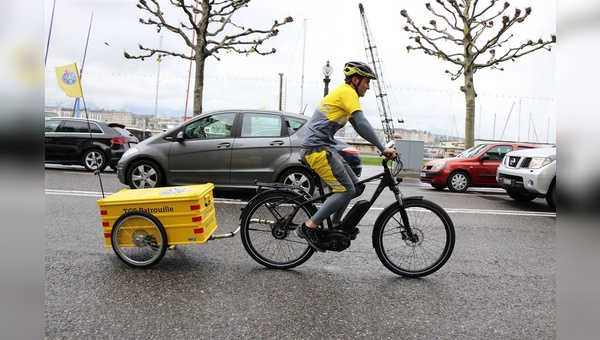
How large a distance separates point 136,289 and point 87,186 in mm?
6549

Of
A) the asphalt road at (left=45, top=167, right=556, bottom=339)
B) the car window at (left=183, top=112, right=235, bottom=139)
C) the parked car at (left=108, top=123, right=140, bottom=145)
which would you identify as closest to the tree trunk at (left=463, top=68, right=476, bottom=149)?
the parked car at (left=108, top=123, right=140, bottom=145)

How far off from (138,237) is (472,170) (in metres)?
10.3

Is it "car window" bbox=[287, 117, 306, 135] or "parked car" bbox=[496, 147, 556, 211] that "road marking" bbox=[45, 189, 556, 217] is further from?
"car window" bbox=[287, 117, 306, 135]

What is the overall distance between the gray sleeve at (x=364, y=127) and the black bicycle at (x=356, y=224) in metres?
0.22

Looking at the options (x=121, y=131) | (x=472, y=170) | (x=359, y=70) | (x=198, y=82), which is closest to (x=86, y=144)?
(x=121, y=131)

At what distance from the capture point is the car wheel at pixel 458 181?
12.3 m

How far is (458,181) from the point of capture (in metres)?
12.3

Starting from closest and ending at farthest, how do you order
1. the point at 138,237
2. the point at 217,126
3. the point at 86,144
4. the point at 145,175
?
the point at 138,237 < the point at 217,126 < the point at 145,175 < the point at 86,144

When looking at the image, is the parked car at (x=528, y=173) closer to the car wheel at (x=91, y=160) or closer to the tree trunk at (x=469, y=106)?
the car wheel at (x=91, y=160)

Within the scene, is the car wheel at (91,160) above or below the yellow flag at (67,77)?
below

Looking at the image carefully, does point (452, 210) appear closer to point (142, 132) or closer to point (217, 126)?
point (217, 126)

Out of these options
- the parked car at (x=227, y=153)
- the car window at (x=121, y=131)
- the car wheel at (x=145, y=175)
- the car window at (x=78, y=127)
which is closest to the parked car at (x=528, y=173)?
the parked car at (x=227, y=153)
